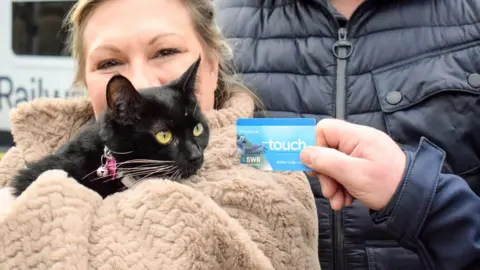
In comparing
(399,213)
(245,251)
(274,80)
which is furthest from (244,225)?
(274,80)

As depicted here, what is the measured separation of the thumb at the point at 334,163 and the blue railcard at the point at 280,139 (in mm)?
37

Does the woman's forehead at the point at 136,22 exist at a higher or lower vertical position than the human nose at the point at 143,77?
higher

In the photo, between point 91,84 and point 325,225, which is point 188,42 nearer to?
point 91,84

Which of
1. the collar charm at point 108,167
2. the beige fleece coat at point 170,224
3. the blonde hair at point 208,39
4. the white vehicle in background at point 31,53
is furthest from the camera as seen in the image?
the white vehicle in background at point 31,53

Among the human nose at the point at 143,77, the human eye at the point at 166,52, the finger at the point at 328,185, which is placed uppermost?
the human eye at the point at 166,52

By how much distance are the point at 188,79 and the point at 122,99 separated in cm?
21

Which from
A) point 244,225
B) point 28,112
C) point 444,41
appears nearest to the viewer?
point 244,225

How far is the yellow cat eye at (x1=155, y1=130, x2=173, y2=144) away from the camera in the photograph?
1.39 meters

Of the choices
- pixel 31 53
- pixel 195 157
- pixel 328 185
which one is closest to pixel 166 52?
pixel 195 157

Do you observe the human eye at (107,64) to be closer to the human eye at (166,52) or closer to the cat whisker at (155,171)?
the human eye at (166,52)

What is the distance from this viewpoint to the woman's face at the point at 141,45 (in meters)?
1.59

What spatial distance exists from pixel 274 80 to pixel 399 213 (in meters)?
0.72

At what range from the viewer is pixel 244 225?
1.34 metres

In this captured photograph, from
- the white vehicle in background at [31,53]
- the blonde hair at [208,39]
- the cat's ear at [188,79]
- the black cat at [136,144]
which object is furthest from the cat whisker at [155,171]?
the white vehicle in background at [31,53]
